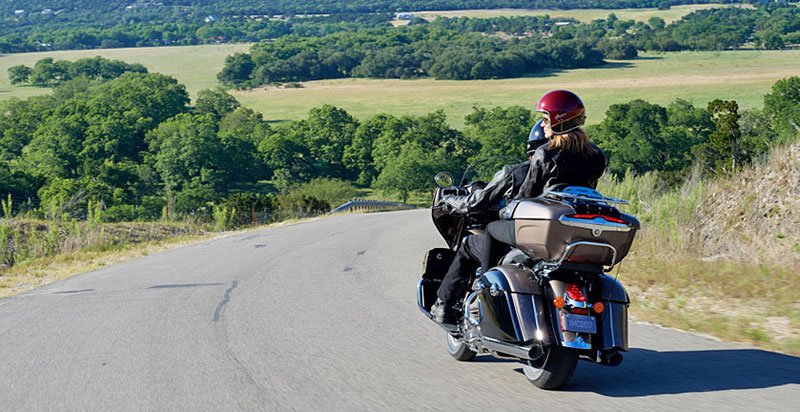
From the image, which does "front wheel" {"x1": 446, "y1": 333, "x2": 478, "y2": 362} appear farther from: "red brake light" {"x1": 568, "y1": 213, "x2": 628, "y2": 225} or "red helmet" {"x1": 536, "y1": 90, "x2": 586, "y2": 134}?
"red helmet" {"x1": 536, "y1": 90, "x2": 586, "y2": 134}

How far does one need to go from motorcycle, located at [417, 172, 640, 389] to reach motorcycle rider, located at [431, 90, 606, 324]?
0.52 feet

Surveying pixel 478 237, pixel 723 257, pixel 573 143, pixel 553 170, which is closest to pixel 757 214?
pixel 723 257

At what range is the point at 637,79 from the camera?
13350 centimetres

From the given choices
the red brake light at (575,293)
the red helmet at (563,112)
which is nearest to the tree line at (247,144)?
the red helmet at (563,112)

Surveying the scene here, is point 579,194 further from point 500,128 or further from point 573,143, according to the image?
point 500,128

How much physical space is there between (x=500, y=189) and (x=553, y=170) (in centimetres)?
40

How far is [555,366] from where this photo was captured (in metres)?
5.73

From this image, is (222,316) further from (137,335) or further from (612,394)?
(612,394)

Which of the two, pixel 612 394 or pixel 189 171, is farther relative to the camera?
pixel 189 171

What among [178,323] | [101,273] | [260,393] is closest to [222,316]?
[178,323]

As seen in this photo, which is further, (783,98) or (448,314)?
(783,98)

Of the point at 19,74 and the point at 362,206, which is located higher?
the point at 362,206

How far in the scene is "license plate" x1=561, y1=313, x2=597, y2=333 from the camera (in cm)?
555

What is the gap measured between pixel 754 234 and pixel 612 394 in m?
6.34
